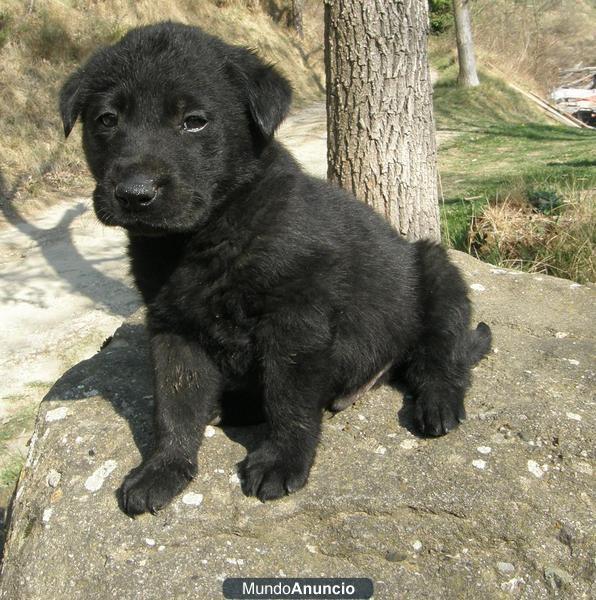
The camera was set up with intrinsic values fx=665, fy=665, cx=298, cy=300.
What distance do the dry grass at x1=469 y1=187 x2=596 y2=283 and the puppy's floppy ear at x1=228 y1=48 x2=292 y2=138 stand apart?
3.63 m

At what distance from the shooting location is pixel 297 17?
23625mm

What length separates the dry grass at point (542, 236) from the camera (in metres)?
5.71

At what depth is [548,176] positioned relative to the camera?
28.3 feet

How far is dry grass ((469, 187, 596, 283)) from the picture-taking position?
5.71 m

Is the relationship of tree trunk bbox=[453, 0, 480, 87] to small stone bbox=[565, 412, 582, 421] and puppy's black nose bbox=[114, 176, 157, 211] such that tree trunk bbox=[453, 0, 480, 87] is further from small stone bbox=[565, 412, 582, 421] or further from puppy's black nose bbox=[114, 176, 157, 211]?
puppy's black nose bbox=[114, 176, 157, 211]

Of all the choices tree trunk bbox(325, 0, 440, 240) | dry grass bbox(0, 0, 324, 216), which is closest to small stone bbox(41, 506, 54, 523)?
tree trunk bbox(325, 0, 440, 240)

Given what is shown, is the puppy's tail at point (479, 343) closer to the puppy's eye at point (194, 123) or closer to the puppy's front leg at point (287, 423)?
the puppy's front leg at point (287, 423)

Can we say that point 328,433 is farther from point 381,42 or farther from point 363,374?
point 381,42

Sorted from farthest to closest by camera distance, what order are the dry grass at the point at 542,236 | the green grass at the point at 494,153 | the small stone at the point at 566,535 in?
1. the green grass at the point at 494,153
2. the dry grass at the point at 542,236
3. the small stone at the point at 566,535

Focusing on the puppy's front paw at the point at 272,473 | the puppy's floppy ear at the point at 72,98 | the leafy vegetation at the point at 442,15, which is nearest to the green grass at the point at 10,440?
the puppy's front paw at the point at 272,473

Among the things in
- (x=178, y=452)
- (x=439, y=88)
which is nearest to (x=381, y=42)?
(x=178, y=452)

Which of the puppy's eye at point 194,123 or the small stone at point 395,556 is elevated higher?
the puppy's eye at point 194,123

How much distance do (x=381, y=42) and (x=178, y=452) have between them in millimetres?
2967

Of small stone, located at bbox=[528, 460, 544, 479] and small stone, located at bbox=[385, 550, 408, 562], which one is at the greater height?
small stone, located at bbox=[528, 460, 544, 479]
